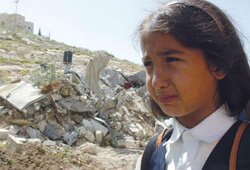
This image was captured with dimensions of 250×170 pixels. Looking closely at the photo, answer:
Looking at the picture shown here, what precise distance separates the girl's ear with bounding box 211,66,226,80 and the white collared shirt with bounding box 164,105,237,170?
0.28ft

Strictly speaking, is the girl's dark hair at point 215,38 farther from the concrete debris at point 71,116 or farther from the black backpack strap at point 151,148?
the concrete debris at point 71,116

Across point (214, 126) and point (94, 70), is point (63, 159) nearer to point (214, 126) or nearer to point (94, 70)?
point (94, 70)

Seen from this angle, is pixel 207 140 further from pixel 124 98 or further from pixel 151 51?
pixel 124 98

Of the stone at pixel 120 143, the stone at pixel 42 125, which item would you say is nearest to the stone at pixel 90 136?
the stone at pixel 120 143

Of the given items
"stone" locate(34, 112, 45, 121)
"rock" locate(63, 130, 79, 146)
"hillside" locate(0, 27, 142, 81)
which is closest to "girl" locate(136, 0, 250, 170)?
"rock" locate(63, 130, 79, 146)

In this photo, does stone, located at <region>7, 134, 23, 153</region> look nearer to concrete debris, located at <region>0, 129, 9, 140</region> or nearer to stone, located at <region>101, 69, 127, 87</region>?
concrete debris, located at <region>0, 129, 9, 140</region>

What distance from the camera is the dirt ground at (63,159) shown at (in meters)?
5.39

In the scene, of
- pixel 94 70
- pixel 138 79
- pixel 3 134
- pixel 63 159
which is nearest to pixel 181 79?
pixel 63 159

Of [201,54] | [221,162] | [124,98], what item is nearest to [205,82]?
[201,54]

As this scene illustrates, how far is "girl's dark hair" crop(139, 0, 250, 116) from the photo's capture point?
1138mm

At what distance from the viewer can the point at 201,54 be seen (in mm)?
1142

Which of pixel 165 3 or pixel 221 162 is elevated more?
pixel 165 3

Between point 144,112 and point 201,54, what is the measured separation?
27.5ft

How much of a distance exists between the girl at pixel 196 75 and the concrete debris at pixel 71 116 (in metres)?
5.67
